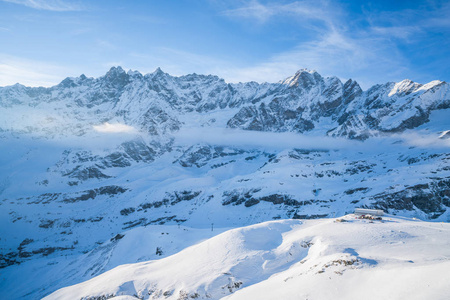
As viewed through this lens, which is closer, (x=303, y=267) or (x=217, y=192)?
(x=303, y=267)

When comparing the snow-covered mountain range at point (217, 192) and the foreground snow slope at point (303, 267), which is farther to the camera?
the snow-covered mountain range at point (217, 192)

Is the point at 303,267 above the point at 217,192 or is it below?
above

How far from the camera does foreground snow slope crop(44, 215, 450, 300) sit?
1678 cm

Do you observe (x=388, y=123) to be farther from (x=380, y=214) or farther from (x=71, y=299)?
(x=71, y=299)

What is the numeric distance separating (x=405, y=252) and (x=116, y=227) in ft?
377

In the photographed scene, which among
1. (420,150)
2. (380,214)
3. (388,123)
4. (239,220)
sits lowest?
(239,220)

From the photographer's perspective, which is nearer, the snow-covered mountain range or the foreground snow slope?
the foreground snow slope

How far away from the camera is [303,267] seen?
24.2 meters

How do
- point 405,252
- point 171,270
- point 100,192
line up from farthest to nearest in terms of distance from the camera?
point 100,192 < point 171,270 < point 405,252

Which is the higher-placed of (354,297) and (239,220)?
(354,297)

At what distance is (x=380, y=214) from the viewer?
41.8m

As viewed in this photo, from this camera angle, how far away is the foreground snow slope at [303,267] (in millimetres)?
16781

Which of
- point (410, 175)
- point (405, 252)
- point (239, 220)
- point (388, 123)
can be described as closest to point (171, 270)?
point (405, 252)

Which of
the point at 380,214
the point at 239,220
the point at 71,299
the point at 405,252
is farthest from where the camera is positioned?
the point at 239,220
